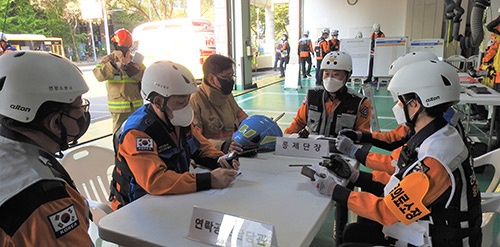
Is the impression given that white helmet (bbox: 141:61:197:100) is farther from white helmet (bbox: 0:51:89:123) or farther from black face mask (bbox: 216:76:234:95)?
black face mask (bbox: 216:76:234:95)

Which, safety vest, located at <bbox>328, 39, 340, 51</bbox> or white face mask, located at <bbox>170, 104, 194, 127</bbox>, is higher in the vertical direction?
safety vest, located at <bbox>328, 39, 340, 51</bbox>

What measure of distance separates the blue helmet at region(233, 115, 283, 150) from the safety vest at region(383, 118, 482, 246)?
34.4 inches

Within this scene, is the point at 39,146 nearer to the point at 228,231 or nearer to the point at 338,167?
the point at 228,231

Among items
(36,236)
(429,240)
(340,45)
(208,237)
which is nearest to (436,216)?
(429,240)

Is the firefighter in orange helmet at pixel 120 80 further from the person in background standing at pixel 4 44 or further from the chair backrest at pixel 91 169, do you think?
the chair backrest at pixel 91 169

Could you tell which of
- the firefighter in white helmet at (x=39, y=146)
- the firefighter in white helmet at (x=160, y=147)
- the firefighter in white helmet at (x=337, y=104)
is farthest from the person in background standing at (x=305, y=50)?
the firefighter in white helmet at (x=39, y=146)

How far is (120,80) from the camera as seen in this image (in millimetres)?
3654

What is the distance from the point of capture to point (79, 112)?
43.3 inches

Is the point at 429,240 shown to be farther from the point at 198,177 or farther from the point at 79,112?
the point at 79,112

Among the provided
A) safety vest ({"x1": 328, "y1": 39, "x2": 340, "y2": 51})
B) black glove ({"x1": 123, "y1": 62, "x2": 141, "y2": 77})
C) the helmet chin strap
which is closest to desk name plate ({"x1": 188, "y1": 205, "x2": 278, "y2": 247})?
the helmet chin strap

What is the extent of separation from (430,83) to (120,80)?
3.13 metres

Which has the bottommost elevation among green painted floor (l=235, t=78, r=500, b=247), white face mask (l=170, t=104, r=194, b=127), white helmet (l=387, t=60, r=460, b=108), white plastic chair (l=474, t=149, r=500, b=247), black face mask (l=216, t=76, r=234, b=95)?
green painted floor (l=235, t=78, r=500, b=247)

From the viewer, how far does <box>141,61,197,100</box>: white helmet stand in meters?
1.61

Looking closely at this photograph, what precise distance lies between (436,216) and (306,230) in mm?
522
